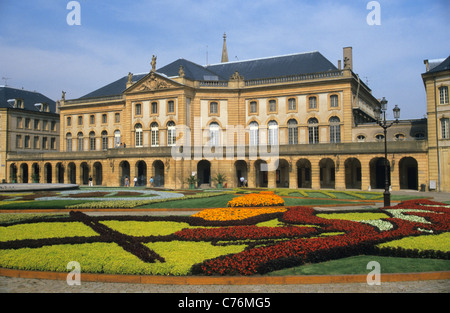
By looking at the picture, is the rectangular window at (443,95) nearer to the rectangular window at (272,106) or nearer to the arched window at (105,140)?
the rectangular window at (272,106)

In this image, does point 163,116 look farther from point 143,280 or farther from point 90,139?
point 143,280

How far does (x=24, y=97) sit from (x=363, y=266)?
81.0 m

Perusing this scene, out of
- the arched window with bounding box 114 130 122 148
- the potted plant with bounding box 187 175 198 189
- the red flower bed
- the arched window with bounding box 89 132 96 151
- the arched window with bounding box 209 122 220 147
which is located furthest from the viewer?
the arched window with bounding box 89 132 96 151

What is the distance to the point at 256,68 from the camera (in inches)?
2429

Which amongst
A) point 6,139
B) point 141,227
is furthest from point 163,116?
point 141,227

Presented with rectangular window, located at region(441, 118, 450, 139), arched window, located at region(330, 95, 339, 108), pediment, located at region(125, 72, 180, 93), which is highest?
pediment, located at region(125, 72, 180, 93)

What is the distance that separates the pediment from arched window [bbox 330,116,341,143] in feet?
75.2

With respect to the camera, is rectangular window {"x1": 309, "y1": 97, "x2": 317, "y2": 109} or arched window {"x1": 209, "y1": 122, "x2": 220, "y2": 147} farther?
arched window {"x1": 209, "y1": 122, "x2": 220, "y2": 147}

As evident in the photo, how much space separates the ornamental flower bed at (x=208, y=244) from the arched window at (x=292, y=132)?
35.9m

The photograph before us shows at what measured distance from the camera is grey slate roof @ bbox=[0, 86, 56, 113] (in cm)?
7190

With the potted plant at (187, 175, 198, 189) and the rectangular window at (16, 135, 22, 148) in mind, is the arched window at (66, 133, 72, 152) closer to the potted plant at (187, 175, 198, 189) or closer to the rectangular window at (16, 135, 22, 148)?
the rectangular window at (16, 135, 22, 148)

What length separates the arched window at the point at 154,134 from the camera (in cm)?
5597

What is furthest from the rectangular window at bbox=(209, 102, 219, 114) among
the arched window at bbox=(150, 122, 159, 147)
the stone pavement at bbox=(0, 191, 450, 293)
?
the stone pavement at bbox=(0, 191, 450, 293)

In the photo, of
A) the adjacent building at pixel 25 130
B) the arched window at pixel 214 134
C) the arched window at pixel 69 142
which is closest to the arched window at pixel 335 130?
the arched window at pixel 214 134
